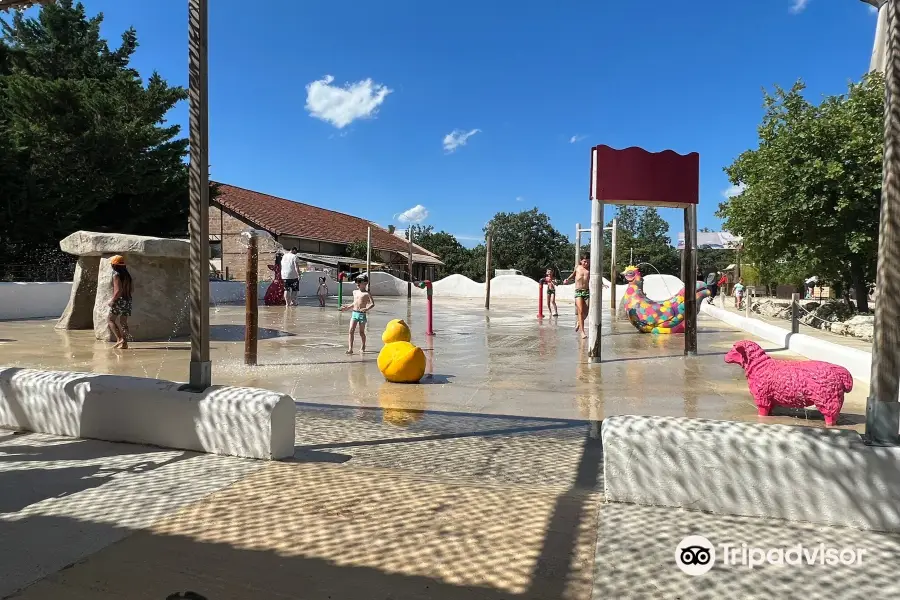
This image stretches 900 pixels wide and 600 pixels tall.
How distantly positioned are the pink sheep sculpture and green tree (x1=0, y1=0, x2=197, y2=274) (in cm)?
2144

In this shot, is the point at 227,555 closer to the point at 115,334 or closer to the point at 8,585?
the point at 8,585

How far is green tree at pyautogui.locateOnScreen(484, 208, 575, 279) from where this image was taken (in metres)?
61.0

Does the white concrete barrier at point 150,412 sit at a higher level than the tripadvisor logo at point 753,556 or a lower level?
higher

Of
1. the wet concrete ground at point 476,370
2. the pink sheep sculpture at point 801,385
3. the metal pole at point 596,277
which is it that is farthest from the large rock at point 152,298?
the pink sheep sculpture at point 801,385

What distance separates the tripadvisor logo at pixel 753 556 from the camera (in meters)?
2.79

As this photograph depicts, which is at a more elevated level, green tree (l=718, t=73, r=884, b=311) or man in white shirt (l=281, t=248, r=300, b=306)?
green tree (l=718, t=73, r=884, b=311)

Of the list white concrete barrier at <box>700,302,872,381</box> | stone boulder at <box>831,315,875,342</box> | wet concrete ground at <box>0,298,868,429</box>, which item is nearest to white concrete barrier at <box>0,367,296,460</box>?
wet concrete ground at <box>0,298,868,429</box>

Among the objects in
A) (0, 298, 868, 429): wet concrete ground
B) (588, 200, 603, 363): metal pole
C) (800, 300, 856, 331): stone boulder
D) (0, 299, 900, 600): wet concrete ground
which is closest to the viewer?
(0, 299, 900, 600): wet concrete ground

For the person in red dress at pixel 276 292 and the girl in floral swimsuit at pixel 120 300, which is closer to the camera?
the girl in floral swimsuit at pixel 120 300

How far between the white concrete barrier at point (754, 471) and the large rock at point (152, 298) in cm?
1044

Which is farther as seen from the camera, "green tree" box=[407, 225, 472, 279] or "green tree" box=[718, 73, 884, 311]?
"green tree" box=[407, 225, 472, 279]

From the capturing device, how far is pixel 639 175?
9.84m

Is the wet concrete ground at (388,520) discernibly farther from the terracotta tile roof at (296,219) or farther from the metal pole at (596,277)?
the terracotta tile roof at (296,219)

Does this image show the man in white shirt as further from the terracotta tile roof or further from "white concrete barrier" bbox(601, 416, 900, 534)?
"white concrete barrier" bbox(601, 416, 900, 534)
